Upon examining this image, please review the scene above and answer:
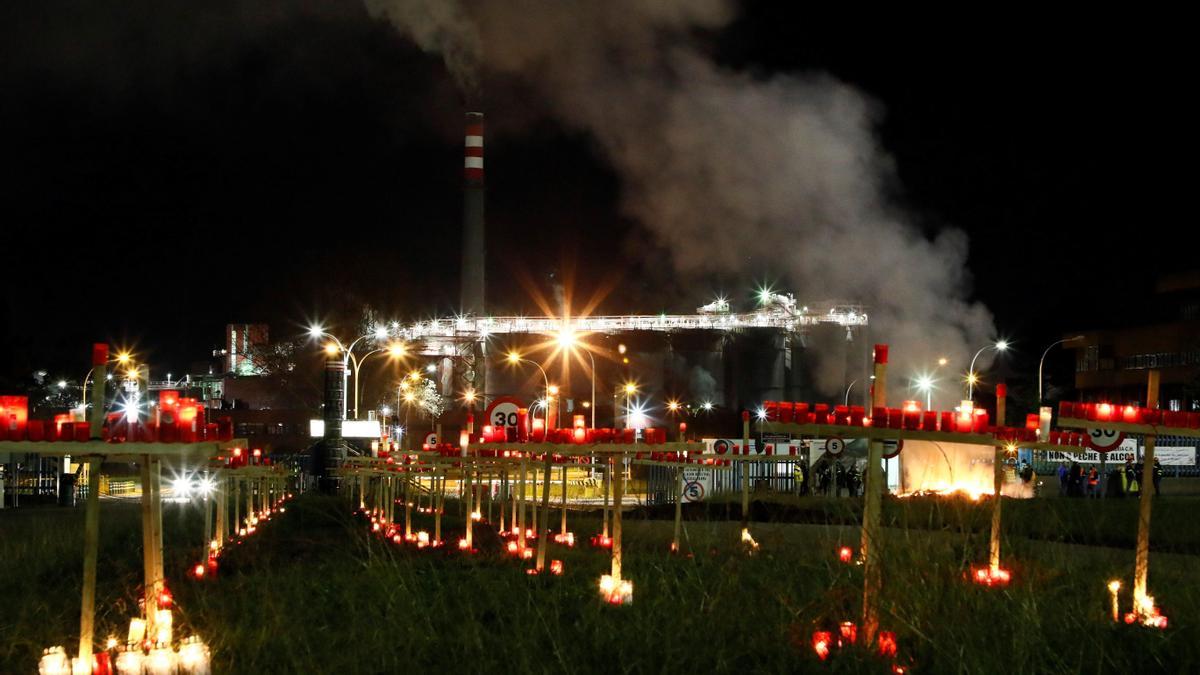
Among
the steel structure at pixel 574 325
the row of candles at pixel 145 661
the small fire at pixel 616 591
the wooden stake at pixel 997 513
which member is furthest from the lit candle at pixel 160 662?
the steel structure at pixel 574 325

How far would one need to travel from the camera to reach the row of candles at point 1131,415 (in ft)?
34.8

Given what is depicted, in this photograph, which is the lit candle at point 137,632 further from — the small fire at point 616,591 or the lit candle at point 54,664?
the small fire at point 616,591

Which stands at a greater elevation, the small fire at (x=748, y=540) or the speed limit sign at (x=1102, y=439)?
the speed limit sign at (x=1102, y=439)

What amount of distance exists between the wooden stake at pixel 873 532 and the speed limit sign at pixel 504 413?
668cm

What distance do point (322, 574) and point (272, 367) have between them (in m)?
53.3

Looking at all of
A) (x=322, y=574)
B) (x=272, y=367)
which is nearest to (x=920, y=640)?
(x=322, y=574)

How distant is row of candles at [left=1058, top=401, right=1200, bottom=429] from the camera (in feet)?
34.8

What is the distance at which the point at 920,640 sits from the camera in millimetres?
8242

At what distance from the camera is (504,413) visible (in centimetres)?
1569

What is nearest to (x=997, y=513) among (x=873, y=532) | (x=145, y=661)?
(x=873, y=532)

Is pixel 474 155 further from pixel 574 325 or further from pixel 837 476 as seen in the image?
pixel 837 476

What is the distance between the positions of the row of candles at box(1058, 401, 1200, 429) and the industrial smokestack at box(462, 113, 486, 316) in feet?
318

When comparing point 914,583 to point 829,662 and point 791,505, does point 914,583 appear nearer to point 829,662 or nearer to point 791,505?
point 829,662

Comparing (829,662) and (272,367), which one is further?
(272,367)
